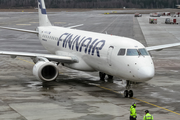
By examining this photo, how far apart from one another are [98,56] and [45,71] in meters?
4.45

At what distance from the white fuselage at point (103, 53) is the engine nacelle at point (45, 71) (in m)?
2.52

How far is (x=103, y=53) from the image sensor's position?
24.1 m

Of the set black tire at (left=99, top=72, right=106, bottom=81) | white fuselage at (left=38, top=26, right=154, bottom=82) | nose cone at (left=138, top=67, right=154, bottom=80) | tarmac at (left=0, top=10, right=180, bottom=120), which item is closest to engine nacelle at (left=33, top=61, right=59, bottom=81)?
tarmac at (left=0, top=10, right=180, bottom=120)

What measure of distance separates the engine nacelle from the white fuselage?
252 centimetres

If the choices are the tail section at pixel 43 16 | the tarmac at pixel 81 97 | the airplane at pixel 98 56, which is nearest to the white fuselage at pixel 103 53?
the airplane at pixel 98 56

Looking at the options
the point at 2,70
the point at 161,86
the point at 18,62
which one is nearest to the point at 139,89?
the point at 161,86

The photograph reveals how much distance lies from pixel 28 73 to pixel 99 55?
9896 millimetres

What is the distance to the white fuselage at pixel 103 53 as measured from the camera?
69.9 ft

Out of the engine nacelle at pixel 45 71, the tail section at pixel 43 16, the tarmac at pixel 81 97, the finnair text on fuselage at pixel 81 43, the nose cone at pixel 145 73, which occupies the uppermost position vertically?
the tail section at pixel 43 16

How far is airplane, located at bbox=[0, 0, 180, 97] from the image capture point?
21516mm

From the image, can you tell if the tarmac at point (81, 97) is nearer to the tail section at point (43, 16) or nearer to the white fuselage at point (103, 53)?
the white fuselage at point (103, 53)

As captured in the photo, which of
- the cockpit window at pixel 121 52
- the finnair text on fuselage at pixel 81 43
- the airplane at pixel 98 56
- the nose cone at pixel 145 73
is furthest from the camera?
the finnair text on fuselage at pixel 81 43

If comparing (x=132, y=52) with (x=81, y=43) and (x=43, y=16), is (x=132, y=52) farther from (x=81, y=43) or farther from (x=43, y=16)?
(x=43, y=16)

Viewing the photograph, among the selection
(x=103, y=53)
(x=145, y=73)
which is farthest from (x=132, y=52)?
(x=103, y=53)
